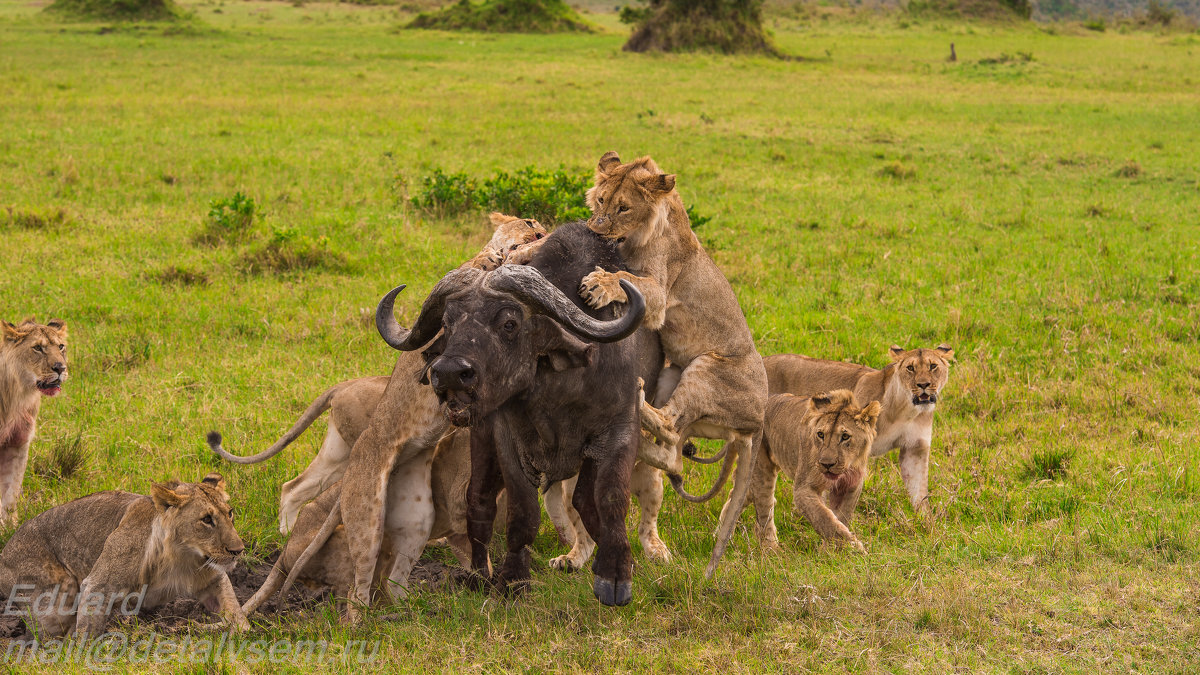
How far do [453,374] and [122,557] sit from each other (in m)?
2.37

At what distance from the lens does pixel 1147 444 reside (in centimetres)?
780

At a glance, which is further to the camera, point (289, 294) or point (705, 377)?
point (289, 294)

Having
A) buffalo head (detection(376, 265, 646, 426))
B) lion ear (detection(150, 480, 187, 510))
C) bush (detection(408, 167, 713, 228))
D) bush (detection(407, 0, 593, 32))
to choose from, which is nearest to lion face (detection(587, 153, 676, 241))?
buffalo head (detection(376, 265, 646, 426))

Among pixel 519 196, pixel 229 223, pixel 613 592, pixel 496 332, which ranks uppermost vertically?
pixel 496 332

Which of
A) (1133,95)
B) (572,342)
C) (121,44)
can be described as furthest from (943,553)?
(121,44)

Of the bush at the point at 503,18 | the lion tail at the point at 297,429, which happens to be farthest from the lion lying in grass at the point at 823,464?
the bush at the point at 503,18

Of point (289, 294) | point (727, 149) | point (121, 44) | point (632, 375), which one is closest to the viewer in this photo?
point (632, 375)

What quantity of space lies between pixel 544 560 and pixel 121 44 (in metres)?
37.9

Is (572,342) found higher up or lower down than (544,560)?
higher up

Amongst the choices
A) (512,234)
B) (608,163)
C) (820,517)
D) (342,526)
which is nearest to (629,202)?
(608,163)

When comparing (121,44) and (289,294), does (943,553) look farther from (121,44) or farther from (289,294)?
(121,44)

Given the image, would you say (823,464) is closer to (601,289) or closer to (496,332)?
(601,289)

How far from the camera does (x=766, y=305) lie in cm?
1116

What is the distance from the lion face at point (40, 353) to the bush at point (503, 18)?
45525 mm
